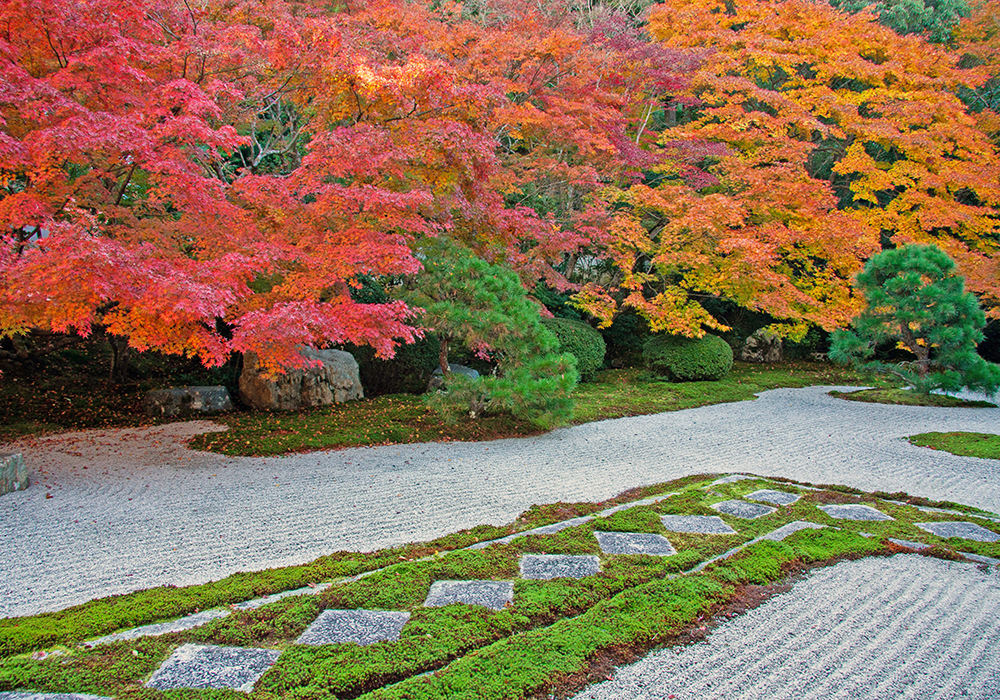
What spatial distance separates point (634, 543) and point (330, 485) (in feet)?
7.68

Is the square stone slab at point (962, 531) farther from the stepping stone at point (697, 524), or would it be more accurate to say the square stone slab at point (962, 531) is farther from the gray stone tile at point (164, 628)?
the gray stone tile at point (164, 628)

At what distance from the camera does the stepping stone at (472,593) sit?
247cm

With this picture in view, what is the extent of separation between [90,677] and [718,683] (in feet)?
6.64

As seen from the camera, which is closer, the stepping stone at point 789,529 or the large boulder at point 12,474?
the stepping stone at point 789,529

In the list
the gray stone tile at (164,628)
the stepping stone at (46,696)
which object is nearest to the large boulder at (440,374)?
the gray stone tile at (164,628)

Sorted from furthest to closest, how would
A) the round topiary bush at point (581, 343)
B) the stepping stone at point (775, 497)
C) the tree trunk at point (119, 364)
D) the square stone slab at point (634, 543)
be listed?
the round topiary bush at point (581, 343)
the tree trunk at point (119, 364)
the stepping stone at point (775, 497)
the square stone slab at point (634, 543)

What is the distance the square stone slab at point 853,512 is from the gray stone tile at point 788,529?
0.27 metres

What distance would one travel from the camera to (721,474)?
4.85 metres

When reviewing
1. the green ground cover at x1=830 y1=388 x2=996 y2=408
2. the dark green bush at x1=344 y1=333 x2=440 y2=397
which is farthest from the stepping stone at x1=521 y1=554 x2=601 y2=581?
the green ground cover at x1=830 y1=388 x2=996 y2=408

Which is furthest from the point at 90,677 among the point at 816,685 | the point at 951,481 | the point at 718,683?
the point at 951,481

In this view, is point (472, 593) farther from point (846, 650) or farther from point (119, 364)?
point (119, 364)

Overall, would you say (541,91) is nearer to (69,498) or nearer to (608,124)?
(608,124)

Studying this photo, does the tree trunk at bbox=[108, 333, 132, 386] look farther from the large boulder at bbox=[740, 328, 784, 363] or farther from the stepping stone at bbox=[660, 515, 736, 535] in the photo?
the large boulder at bbox=[740, 328, 784, 363]

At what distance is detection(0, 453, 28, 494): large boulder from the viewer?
13.5ft
